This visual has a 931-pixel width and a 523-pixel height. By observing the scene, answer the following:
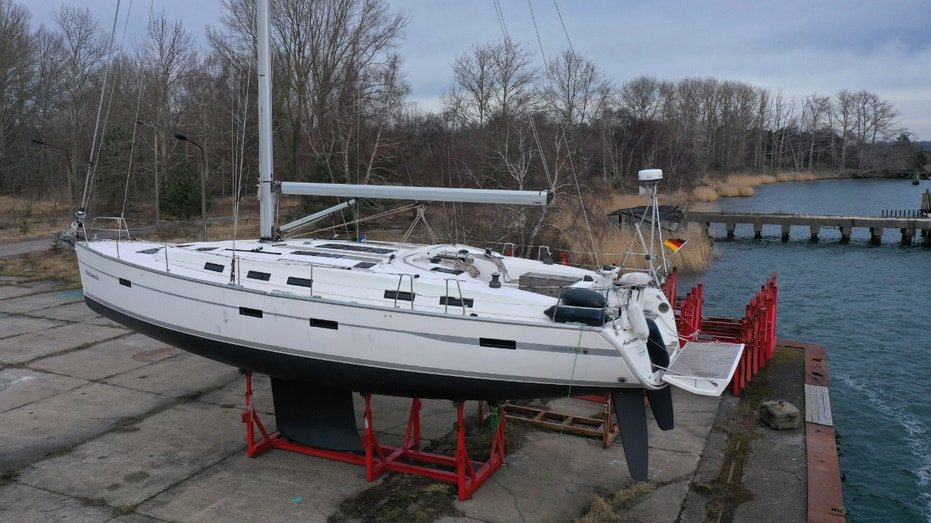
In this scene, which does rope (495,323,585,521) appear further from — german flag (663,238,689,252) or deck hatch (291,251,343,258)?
deck hatch (291,251,343,258)

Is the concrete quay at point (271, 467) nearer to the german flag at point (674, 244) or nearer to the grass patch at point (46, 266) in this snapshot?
the german flag at point (674, 244)

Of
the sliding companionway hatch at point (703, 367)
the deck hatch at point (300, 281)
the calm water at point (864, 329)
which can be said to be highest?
the deck hatch at point (300, 281)

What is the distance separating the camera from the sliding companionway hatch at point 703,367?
627cm

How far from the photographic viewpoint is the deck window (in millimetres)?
7531

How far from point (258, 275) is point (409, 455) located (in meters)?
2.54

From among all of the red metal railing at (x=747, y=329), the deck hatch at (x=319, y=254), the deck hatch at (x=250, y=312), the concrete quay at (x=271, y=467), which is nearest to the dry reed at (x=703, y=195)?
the red metal railing at (x=747, y=329)

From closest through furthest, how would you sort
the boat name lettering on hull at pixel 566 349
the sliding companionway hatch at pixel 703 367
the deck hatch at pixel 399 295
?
the boat name lettering on hull at pixel 566 349 → the sliding companionway hatch at pixel 703 367 → the deck hatch at pixel 399 295

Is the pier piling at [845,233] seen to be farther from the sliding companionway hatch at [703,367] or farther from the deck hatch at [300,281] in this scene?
the deck hatch at [300,281]

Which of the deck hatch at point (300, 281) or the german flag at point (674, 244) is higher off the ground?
the german flag at point (674, 244)

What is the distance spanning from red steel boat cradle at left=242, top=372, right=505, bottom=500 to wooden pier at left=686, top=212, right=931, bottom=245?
2810cm

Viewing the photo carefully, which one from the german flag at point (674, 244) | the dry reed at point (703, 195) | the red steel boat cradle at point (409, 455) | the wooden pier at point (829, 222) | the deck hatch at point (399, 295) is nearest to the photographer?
the deck hatch at point (399, 295)

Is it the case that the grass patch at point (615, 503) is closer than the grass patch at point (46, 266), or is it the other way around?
the grass patch at point (615, 503)

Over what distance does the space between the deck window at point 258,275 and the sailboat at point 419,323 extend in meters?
0.02

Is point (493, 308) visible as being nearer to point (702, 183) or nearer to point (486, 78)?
point (486, 78)
